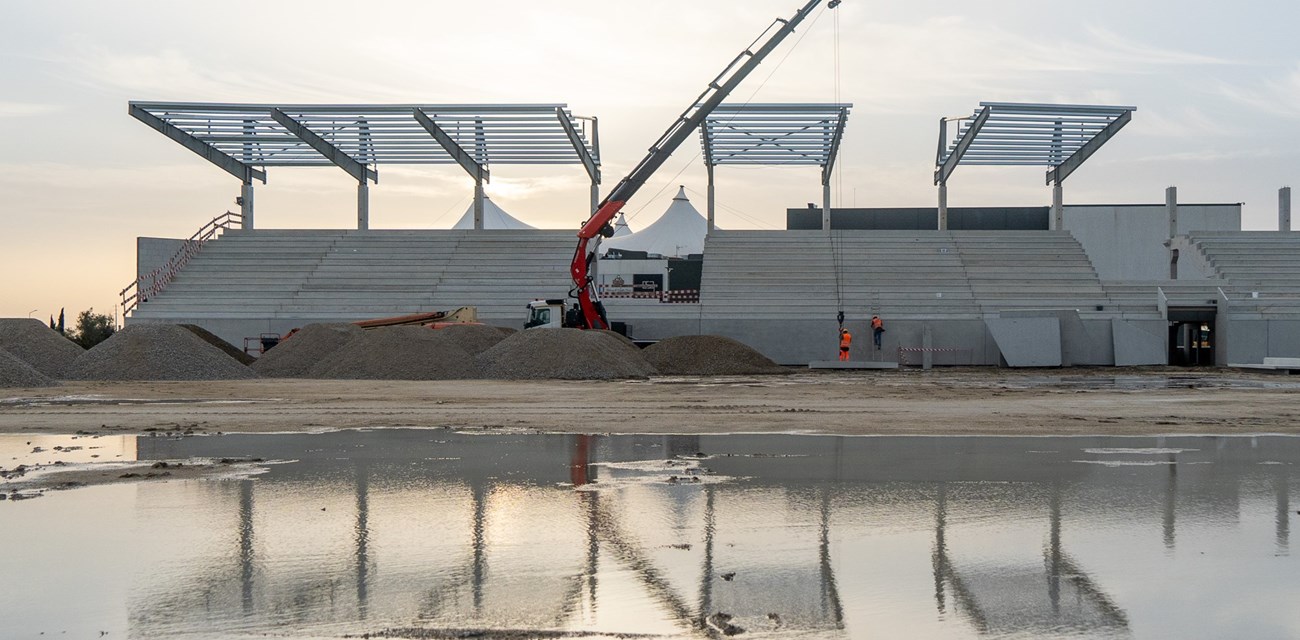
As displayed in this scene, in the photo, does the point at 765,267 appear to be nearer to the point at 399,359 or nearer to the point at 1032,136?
the point at 1032,136

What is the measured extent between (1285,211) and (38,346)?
51629mm

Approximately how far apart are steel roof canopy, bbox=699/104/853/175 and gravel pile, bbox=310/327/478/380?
1878cm

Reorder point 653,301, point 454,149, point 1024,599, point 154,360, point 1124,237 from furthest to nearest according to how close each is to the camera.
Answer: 1. point 1124,237
2. point 454,149
3. point 653,301
4. point 154,360
5. point 1024,599

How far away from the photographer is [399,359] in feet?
109

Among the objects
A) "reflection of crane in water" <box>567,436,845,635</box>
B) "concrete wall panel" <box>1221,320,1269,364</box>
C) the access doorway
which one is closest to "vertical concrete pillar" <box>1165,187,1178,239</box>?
the access doorway

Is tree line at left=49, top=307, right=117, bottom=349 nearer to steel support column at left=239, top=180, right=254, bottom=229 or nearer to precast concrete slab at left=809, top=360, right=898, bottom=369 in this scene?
steel support column at left=239, top=180, right=254, bottom=229

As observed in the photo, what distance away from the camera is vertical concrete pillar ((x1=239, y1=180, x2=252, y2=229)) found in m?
56.2

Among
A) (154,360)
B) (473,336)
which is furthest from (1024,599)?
(473,336)

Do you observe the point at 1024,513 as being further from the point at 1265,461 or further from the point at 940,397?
the point at 940,397

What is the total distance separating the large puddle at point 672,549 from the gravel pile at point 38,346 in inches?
839

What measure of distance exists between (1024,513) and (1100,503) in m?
0.84

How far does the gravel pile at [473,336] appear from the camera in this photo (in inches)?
1423

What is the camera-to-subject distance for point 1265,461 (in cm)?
1173

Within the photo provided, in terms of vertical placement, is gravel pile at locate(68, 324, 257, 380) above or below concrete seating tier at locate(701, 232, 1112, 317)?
below
